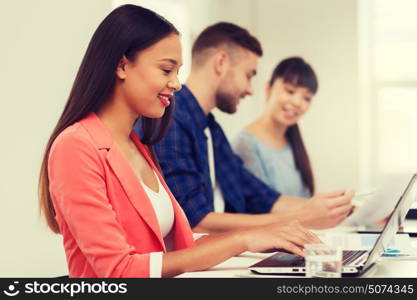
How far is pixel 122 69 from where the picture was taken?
1.48 metres

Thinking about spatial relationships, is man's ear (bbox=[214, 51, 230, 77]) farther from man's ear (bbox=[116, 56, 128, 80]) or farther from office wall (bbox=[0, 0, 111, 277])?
man's ear (bbox=[116, 56, 128, 80])

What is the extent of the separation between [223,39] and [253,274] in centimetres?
156

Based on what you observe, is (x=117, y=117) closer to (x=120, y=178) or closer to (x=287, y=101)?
(x=120, y=178)

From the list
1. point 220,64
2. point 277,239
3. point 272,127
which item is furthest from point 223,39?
point 277,239

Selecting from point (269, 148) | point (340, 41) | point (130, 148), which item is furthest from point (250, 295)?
point (340, 41)

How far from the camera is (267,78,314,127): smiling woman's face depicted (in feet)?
11.9

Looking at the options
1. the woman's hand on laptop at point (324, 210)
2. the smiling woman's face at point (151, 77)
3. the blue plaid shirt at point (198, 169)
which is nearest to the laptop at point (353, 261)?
the smiling woman's face at point (151, 77)

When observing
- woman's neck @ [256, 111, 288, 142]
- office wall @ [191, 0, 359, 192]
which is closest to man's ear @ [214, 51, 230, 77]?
woman's neck @ [256, 111, 288, 142]

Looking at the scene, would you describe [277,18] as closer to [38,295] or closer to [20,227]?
[20,227]

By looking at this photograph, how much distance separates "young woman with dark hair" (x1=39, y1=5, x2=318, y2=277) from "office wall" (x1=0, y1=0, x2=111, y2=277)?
714 mm

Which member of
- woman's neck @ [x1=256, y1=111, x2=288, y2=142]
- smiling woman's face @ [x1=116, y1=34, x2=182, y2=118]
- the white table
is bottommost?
the white table

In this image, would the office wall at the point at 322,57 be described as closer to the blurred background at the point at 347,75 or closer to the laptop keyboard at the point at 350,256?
the blurred background at the point at 347,75

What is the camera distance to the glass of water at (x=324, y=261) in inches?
46.6

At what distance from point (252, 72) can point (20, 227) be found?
3.67 feet
